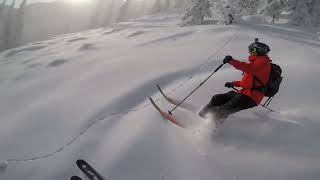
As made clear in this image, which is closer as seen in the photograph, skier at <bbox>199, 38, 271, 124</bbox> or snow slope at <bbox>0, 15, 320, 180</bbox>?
snow slope at <bbox>0, 15, 320, 180</bbox>

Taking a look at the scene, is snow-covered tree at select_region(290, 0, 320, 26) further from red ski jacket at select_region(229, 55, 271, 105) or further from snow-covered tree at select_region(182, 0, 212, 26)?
red ski jacket at select_region(229, 55, 271, 105)

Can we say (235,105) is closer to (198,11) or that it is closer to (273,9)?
(198,11)

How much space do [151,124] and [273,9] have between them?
2151 centimetres

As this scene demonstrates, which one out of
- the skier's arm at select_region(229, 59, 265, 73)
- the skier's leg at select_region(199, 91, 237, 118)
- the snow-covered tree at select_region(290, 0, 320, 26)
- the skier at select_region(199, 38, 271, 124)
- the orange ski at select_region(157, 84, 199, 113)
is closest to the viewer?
the skier's arm at select_region(229, 59, 265, 73)

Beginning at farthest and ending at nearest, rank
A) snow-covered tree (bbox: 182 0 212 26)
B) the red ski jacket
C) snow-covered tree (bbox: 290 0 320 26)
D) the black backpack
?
1. snow-covered tree (bbox: 182 0 212 26)
2. snow-covered tree (bbox: 290 0 320 26)
3. the black backpack
4. the red ski jacket

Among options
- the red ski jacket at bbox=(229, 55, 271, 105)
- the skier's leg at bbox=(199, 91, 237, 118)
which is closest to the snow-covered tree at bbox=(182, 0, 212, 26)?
the skier's leg at bbox=(199, 91, 237, 118)

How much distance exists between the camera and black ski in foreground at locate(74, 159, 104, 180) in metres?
6.83

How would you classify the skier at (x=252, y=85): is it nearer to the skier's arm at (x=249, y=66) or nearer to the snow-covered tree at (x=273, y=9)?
the skier's arm at (x=249, y=66)

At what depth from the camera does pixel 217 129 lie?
7645 mm

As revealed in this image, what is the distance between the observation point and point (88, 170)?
7.00 meters

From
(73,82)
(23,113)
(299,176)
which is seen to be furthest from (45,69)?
(299,176)

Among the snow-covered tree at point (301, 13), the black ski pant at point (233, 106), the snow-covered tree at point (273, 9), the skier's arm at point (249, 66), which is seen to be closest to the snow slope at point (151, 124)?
the black ski pant at point (233, 106)

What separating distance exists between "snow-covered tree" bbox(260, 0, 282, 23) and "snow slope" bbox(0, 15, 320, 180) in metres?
12.0

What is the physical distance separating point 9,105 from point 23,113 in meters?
1.63
